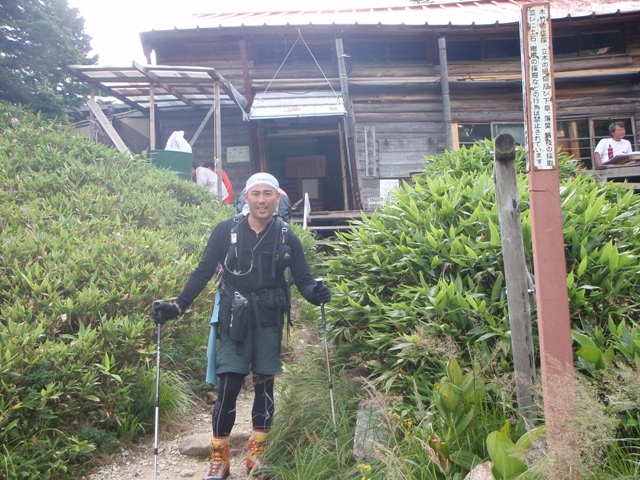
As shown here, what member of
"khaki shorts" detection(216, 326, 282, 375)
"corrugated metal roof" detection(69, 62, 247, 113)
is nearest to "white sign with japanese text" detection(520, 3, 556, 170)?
"khaki shorts" detection(216, 326, 282, 375)

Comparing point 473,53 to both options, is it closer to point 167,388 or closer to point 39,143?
point 39,143

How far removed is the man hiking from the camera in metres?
3.81

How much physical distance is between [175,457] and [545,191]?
3601 millimetres

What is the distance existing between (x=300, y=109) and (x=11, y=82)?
7.84 metres

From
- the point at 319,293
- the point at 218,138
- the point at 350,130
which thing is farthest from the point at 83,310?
the point at 350,130

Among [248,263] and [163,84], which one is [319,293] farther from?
[163,84]

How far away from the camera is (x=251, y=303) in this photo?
386 centimetres

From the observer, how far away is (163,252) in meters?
6.84

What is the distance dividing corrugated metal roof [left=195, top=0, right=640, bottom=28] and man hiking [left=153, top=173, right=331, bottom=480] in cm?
1027

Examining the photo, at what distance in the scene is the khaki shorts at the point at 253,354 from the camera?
12.5ft

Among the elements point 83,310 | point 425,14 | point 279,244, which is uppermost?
point 425,14

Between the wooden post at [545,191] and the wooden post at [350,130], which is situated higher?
the wooden post at [350,130]

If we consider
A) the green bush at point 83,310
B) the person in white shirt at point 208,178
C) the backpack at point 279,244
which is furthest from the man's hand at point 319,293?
the person in white shirt at point 208,178

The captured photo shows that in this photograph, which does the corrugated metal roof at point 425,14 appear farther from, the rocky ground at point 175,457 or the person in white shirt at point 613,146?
the rocky ground at point 175,457
